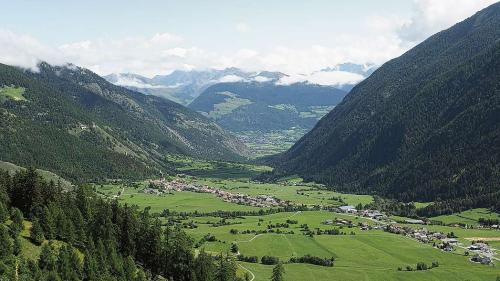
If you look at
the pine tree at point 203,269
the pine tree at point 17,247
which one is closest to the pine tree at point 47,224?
the pine tree at point 17,247

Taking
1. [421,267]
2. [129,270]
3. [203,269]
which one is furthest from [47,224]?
[421,267]

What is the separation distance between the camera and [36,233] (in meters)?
116

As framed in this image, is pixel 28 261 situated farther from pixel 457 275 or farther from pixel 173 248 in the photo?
pixel 457 275

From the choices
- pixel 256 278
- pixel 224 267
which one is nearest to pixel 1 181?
pixel 224 267

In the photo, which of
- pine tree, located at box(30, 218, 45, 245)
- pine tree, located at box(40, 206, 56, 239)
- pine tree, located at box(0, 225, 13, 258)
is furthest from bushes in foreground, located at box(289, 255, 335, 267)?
pine tree, located at box(0, 225, 13, 258)

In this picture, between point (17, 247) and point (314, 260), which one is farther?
point (314, 260)

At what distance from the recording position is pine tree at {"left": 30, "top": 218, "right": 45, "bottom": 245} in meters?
116

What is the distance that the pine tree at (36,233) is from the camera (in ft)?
380

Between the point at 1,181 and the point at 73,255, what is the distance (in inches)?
1785

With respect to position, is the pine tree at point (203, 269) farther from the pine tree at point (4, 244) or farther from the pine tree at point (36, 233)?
the pine tree at point (4, 244)

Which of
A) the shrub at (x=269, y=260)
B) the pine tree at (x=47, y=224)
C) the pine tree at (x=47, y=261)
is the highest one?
the pine tree at (x=47, y=224)

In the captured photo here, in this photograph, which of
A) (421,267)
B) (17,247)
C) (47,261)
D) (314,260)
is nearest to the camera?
(17,247)

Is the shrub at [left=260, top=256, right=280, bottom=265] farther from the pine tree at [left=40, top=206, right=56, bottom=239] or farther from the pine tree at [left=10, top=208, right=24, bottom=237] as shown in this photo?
the pine tree at [left=10, top=208, right=24, bottom=237]

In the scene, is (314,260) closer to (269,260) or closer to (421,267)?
(269,260)
